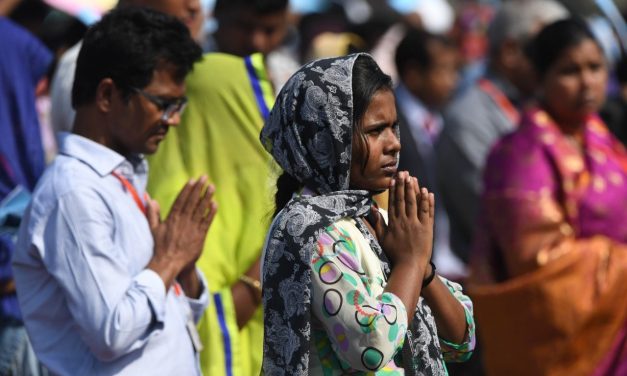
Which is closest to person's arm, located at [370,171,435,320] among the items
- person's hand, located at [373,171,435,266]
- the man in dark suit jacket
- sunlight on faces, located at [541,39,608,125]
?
person's hand, located at [373,171,435,266]

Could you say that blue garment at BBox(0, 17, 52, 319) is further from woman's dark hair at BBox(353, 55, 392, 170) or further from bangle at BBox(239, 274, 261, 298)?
woman's dark hair at BBox(353, 55, 392, 170)

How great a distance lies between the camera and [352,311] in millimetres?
3131

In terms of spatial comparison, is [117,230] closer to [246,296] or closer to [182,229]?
[182,229]

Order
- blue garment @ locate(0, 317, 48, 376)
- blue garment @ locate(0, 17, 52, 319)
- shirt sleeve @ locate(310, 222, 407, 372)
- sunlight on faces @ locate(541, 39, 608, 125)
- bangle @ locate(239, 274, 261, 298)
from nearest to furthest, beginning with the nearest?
shirt sleeve @ locate(310, 222, 407, 372) < bangle @ locate(239, 274, 261, 298) < blue garment @ locate(0, 317, 48, 376) < blue garment @ locate(0, 17, 52, 319) < sunlight on faces @ locate(541, 39, 608, 125)

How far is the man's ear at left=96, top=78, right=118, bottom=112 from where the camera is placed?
4109mm

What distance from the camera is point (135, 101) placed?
411 centimetres

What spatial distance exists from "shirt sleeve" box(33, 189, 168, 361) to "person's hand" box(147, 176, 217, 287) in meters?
0.12

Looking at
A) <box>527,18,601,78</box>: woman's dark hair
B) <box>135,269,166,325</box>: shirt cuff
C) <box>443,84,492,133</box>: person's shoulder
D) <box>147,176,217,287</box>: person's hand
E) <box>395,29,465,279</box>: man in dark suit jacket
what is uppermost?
<box>147,176,217,287</box>: person's hand

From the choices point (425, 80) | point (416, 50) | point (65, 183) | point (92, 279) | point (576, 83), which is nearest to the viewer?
point (92, 279)

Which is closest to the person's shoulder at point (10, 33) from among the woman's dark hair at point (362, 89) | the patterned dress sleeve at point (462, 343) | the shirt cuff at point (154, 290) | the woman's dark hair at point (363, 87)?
the shirt cuff at point (154, 290)

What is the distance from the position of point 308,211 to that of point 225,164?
58.9 inches

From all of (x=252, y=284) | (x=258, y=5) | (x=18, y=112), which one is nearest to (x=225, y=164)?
(x=252, y=284)

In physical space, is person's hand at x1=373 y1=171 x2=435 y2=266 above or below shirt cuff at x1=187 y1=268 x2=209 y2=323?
above

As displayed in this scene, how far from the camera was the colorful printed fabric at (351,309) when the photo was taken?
312cm
